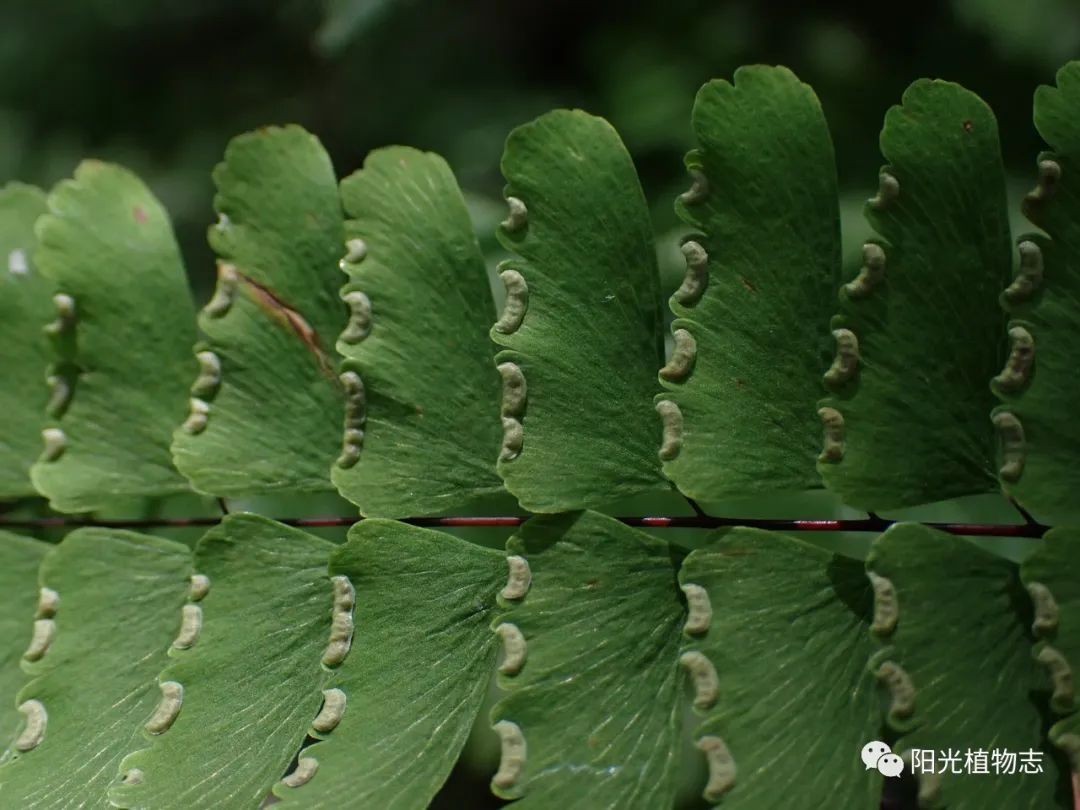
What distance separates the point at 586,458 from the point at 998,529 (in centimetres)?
34

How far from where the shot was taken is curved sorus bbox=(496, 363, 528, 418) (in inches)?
31.9

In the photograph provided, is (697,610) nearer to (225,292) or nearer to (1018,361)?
(1018,361)

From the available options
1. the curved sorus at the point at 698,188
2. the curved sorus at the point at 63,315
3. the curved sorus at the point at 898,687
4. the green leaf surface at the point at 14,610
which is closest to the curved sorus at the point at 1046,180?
the curved sorus at the point at 698,188

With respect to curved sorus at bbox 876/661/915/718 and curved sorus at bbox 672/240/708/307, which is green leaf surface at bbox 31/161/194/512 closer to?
curved sorus at bbox 672/240/708/307

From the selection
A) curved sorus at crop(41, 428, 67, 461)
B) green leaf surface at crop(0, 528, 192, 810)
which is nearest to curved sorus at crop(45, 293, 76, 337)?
curved sorus at crop(41, 428, 67, 461)


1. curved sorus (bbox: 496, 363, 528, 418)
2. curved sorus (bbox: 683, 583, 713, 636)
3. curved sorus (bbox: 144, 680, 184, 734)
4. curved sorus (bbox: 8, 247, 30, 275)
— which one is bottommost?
curved sorus (bbox: 144, 680, 184, 734)

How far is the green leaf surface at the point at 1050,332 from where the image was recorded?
2.28ft

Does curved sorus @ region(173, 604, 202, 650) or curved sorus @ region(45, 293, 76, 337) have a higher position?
curved sorus @ region(45, 293, 76, 337)

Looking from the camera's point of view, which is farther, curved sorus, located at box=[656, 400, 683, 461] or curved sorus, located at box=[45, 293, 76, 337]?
curved sorus, located at box=[45, 293, 76, 337]

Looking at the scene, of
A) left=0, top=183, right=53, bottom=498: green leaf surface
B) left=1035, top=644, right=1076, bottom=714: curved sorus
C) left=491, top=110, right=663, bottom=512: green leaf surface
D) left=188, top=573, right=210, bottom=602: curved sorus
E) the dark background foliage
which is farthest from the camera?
the dark background foliage

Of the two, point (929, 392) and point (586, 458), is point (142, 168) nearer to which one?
point (586, 458)

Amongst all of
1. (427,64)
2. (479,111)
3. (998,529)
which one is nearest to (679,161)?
(479,111)

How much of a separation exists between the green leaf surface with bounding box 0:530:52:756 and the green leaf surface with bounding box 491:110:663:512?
0.54 metres

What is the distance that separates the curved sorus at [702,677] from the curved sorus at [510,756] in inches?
5.6
